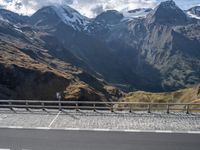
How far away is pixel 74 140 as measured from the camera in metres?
28.2

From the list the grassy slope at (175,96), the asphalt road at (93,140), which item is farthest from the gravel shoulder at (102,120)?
the grassy slope at (175,96)

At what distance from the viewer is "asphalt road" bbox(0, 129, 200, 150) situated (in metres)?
26.7

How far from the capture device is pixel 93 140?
28.1 m

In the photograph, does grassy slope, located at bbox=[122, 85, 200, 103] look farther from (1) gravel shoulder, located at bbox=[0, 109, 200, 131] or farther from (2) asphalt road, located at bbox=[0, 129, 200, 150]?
(2) asphalt road, located at bbox=[0, 129, 200, 150]

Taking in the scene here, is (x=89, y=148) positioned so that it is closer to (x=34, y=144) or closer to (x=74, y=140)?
(x=74, y=140)

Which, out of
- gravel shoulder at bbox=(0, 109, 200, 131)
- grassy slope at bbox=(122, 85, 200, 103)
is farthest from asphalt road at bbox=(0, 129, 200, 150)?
grassy slope at bbox=(122, 85, 200, 103)

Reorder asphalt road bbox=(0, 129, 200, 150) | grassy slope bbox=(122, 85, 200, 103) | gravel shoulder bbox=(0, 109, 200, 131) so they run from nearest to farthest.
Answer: asphalt road bbox=(0, 129, 200, 150), gravel shoulder bbox=(0, 109, 200, 131), grassy slope bbox=(122, 85, 200, 103)

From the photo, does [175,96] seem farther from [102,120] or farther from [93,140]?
[93,140]

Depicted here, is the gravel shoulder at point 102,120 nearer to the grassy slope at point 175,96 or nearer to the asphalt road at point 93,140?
the asphalt road at point 93,140

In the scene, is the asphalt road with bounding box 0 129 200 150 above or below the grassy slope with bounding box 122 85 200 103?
above

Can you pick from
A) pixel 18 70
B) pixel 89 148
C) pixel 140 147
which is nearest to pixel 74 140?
pixel 89 148

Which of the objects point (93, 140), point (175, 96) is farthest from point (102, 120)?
point (175, 96)

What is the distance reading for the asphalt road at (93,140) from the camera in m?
26.7

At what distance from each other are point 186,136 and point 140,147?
13.9 ft
